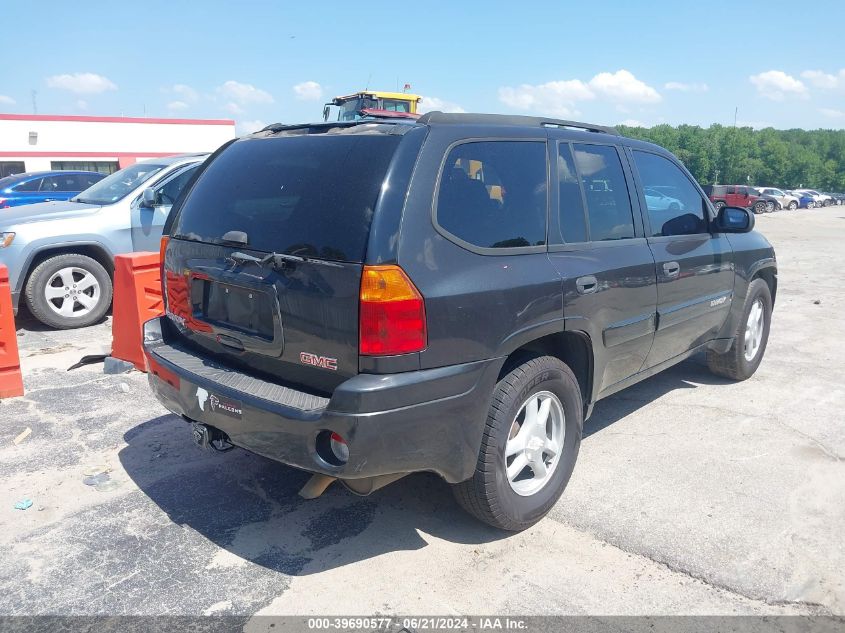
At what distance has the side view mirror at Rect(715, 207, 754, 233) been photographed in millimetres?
4902

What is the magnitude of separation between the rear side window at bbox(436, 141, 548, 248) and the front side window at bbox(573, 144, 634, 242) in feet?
1.32

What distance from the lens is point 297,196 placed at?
3012 mm

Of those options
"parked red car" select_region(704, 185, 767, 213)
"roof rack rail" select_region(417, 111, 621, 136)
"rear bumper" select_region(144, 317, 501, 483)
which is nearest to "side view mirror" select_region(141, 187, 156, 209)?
"rear bumper" select_region(144, 317, 501, 483)

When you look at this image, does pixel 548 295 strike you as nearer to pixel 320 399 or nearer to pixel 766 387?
pixel 320 399

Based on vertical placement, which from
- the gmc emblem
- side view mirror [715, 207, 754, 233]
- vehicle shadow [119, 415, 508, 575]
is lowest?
vehicle shadow [119, 415, 508, 575]

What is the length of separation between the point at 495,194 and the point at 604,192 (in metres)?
1.06

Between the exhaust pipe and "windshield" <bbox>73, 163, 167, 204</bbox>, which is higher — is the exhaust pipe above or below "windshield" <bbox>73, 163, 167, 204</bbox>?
below

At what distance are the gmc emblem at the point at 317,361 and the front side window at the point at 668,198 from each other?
2504mm

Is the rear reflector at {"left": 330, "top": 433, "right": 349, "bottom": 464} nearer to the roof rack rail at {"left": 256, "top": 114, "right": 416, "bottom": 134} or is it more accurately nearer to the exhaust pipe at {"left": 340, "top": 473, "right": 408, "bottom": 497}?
the exhaust pipe at {"left": 340, "top": 473, "right": 408, "bottom": 497}

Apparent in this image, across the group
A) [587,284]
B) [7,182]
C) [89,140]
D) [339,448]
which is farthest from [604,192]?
[89,140]

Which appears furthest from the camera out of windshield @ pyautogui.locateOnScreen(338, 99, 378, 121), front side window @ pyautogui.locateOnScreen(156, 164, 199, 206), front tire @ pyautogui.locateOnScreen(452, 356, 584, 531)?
windshield @ pyautogui.locateOnScreen(338, 99, 378, 121)

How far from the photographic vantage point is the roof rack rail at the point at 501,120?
3.06m

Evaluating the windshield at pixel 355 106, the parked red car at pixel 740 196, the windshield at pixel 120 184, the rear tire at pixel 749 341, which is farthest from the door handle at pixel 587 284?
the parked red car at pixel 740 196

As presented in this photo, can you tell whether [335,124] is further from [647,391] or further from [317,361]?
[647,391]
